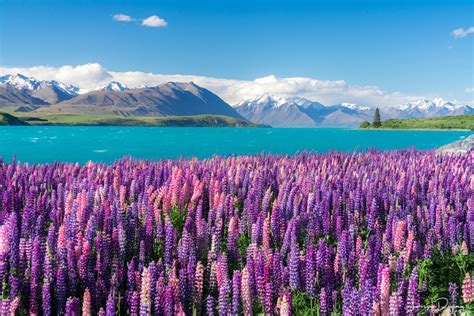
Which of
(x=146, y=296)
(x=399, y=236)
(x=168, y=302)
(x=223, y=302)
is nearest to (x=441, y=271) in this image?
(x=399, y=236)

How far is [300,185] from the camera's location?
9461 mm

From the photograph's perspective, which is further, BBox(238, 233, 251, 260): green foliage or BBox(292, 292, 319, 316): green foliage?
BBox(238, 233, 251, 260): green foliage

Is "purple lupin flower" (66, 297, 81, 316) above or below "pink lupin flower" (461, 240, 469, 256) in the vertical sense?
above

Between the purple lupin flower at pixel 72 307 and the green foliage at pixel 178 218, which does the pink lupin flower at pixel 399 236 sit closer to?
Result: the green foliage at pixel 178 218

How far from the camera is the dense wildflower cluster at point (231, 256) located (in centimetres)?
407

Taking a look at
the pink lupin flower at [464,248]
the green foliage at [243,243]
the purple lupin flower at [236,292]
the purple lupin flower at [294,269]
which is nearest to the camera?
the purple lupin flower at [236,292]

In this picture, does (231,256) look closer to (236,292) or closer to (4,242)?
(236,292)

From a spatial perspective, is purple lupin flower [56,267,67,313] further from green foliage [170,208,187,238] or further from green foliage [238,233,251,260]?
green foliage [170,208,187,238]

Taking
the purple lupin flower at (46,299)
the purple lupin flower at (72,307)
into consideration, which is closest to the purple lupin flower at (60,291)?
the purple lupin flower at (46,299)

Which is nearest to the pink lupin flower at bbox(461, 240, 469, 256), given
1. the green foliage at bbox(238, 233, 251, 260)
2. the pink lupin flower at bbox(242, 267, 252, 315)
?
the green foliage at bbox(238, 233, 251, 260)

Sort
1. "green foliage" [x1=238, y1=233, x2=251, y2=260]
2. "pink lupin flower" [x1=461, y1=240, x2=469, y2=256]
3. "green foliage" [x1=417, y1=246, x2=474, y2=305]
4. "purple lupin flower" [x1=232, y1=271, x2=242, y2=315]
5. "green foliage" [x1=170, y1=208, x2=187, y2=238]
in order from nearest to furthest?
"purple lupin flower" [x1=232, y1=271, x2=242, y2=315], "green foliage" [x1=417, y1=246, x2=474, y2=305], "pink lupin flower" [x1=461, y1=240, x2=469, y2=256], "green foliage" [x1=238, y1=233, x2=251, y2=260], "green foliage" [x1=170, y1=208, x2=187, y2=238]

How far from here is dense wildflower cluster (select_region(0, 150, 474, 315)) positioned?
4.07 m

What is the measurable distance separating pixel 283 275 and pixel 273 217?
69.1 inches

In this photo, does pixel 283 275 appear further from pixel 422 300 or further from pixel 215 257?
pixel 422 300
